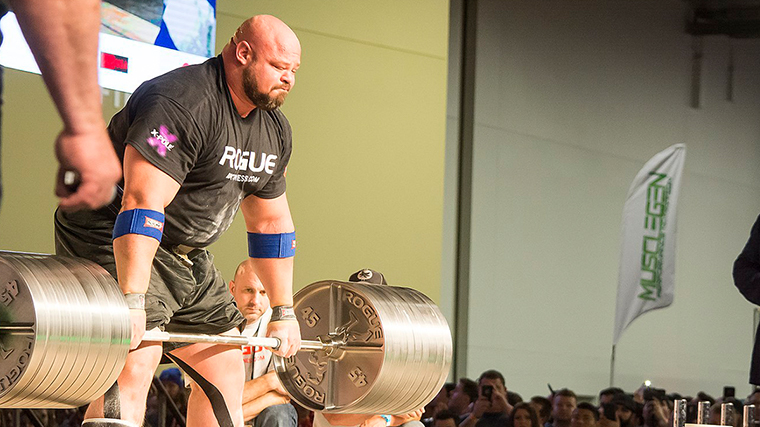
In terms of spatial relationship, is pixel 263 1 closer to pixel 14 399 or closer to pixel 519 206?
pixel 519 206

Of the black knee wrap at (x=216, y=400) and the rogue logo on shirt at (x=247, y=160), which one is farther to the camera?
the black knee wrap at (x=216, y=400)

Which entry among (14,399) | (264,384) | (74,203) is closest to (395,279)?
(264,384)

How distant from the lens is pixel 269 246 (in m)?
3.15

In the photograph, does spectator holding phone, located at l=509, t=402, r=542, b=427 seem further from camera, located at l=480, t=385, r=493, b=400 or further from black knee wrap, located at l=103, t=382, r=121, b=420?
black knee wrap, located at l=103, t=382, r=121, b=420

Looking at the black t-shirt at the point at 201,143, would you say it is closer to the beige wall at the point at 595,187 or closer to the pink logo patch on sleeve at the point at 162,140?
the pink logo patch on sleeve at the point at 162,140

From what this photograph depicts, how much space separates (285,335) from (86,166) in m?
1.83

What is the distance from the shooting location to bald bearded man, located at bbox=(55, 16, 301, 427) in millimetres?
2678

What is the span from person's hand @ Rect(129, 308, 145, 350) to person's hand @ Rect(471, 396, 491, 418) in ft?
11.5

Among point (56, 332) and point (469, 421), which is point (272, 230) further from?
point (469, 421)

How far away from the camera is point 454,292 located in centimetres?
923

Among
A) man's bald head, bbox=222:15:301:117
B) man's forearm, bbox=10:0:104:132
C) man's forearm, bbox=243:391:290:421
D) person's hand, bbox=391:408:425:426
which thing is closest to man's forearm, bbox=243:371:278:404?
man's forearm, bbox=243:391:290:421

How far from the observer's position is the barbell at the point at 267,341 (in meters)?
2.43

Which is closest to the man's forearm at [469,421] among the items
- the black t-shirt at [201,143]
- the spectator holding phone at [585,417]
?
the spectator holding phone at [585,417]

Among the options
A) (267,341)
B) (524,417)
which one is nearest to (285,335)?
(267,341)
